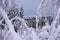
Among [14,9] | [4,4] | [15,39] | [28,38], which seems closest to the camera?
[15,39]

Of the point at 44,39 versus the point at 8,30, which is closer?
the point at 8,30

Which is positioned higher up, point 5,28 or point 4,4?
point 4,4

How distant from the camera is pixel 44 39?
63.9 inches

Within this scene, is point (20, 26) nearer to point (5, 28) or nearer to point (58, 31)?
point (5, 28)

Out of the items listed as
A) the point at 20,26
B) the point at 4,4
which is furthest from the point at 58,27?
the point at 20,26

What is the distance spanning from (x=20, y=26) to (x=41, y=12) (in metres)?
0.29

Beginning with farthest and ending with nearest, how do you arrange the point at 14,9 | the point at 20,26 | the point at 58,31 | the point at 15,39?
the point at 14,9 → the point at 20,26 → the point at 58,31 → the point at 15,39

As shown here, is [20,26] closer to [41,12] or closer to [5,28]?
[41,12]

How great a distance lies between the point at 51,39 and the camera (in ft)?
5.01

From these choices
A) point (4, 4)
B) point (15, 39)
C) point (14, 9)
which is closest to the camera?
point (15, 39)

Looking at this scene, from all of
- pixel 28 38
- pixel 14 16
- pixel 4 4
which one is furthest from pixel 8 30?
pixel 14 16

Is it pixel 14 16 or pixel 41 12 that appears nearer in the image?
pixel 41 12

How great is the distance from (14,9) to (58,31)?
3.18 ft

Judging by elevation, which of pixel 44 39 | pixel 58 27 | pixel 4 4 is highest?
pixel 4 4
